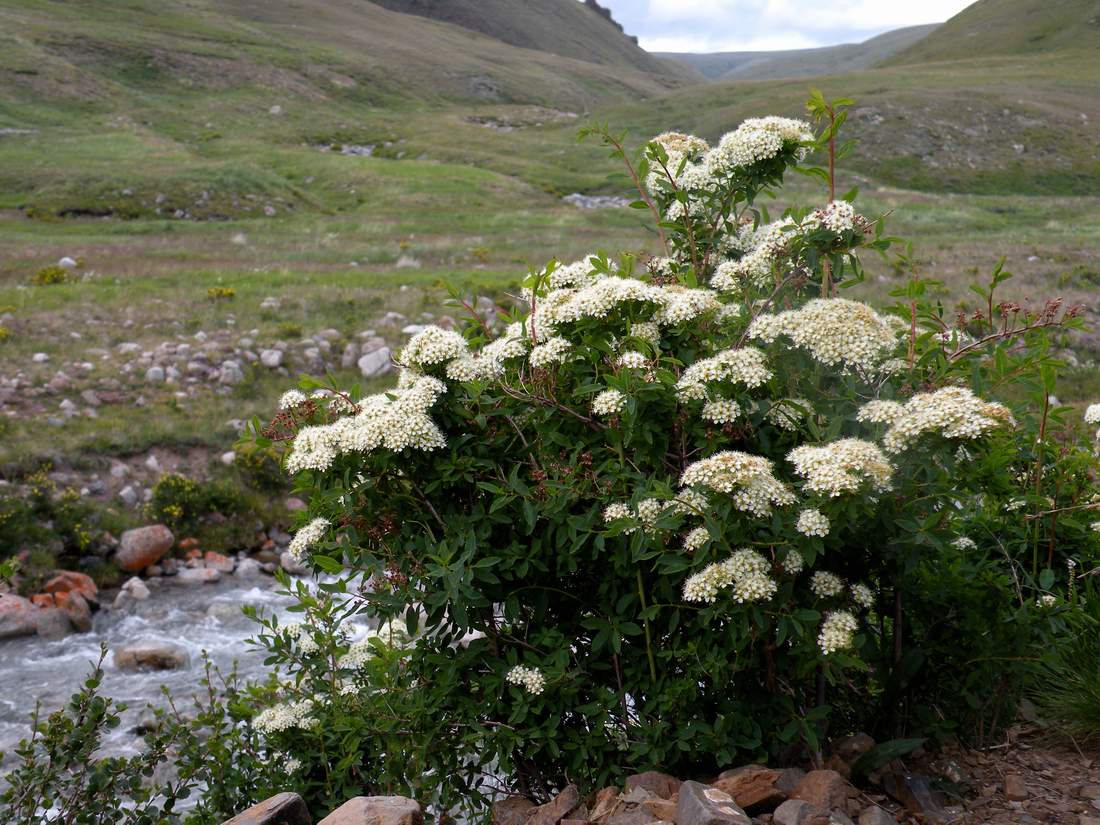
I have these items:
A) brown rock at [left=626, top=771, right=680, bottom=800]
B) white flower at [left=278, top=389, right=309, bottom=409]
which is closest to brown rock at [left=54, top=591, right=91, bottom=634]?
white flower at [left=278, top=389, right=309, bottom=409]

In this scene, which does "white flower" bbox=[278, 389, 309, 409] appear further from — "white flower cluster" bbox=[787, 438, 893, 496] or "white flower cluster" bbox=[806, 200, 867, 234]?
"white flower cluster" bbox=[806, 200, 867, 234]

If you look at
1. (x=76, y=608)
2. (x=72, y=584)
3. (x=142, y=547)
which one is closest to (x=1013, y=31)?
(x=142, y=547)

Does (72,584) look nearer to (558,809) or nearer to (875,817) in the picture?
(558,809)

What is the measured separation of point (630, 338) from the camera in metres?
4.29

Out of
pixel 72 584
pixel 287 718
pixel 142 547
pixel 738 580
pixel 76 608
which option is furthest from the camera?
pixel 142 547

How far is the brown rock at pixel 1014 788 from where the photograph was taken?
4359 mm

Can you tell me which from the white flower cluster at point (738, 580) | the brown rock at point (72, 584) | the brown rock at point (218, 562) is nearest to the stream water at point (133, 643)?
the brown rock at point (218, 562)

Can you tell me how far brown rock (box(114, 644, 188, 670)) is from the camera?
10.6 meters

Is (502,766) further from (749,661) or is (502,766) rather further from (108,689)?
(108,689)

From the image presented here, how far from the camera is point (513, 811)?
4.60 m

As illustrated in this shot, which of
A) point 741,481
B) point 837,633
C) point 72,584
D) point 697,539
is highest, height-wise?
point 741,481

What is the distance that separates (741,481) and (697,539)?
36 centimetres

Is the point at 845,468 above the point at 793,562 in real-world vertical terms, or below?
above

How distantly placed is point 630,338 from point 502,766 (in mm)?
2318
